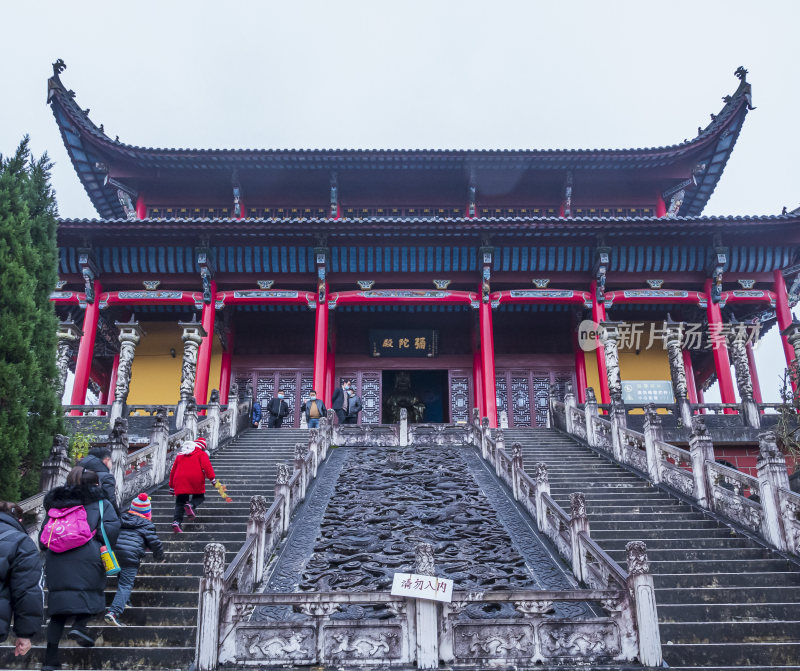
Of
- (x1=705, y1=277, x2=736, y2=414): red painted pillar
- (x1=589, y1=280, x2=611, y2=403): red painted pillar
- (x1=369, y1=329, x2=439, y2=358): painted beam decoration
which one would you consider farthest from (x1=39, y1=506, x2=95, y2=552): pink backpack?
(x1=705, y1=277, x2=736, y2=414): red painted pillar

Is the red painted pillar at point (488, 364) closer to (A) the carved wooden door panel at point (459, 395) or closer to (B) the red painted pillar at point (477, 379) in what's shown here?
(B) the red painted pillar at point (477, 379)

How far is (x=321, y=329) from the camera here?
16.8m

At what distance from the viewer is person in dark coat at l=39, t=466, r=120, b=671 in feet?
14.5

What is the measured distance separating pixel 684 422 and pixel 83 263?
15965 millimetres

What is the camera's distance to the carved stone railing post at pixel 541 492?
26.1 ft

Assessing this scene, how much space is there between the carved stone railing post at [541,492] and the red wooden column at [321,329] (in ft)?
28.8

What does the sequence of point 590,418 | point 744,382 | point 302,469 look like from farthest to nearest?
point 744,382 → point 590,418 → point 302,469

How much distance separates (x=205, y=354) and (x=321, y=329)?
3.22 meters

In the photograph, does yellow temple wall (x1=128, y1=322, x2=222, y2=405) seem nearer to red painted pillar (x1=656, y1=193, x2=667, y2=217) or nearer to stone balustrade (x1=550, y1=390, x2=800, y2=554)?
stone balustrade (x1=550, y1=390, x2=800, y2=554)

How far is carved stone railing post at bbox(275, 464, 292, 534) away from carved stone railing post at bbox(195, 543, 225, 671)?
2650mm

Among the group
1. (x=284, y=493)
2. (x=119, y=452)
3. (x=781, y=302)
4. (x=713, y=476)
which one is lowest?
(x=284, y=493)

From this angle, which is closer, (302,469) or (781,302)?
(302,469)

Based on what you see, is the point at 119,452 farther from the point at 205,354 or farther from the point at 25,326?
the point at 205,354

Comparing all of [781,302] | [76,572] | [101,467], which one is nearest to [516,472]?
[101,467]
